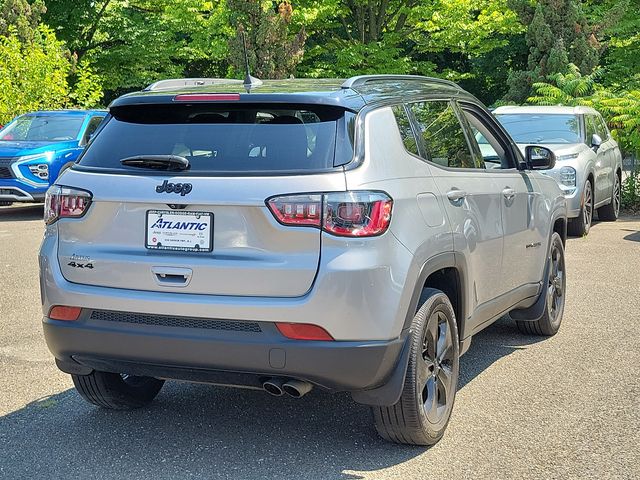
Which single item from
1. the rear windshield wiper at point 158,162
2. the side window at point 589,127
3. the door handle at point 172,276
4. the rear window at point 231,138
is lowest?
the side window at point 589,127

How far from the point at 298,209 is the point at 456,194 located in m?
1.27

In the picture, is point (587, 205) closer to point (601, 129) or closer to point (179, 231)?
point (601, 129)

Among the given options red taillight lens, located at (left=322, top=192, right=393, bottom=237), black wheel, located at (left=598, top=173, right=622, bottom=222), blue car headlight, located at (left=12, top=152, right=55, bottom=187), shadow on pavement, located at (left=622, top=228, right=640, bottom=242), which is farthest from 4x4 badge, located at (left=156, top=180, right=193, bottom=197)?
blue car headlight, located at (left=12, top=152, right=55, bottom=187)

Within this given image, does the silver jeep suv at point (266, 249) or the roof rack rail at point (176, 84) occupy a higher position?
the roof rack rail at point (176, 84)

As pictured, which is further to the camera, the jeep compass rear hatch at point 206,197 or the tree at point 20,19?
the tree at point 20,19

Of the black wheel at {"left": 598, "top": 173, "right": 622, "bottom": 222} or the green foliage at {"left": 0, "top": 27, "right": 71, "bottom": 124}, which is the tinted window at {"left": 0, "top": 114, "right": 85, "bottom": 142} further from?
the black wheel at {"left": 598, "top": 173, "right": 622, "bottom": 222}

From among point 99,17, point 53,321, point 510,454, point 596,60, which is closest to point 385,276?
point 510,454

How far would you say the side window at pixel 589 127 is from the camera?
44.9 ft

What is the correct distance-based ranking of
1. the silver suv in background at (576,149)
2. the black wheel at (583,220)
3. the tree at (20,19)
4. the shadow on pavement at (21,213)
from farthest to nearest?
the tree at (20,19) → the shadow on pavement at (21,213) → the black wheel at (583,220) → the silver suv in background at (576,149)

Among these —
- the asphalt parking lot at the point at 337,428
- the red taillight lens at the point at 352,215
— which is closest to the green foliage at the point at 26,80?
the asphalt parking lot at the point at 337,428

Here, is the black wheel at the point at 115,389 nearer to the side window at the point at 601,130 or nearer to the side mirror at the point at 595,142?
the side mirror at the point at 595,142

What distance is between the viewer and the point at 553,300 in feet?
23.0

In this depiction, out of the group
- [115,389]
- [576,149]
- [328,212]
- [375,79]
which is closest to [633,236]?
[576,149]

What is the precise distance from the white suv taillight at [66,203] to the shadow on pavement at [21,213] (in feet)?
38.4
